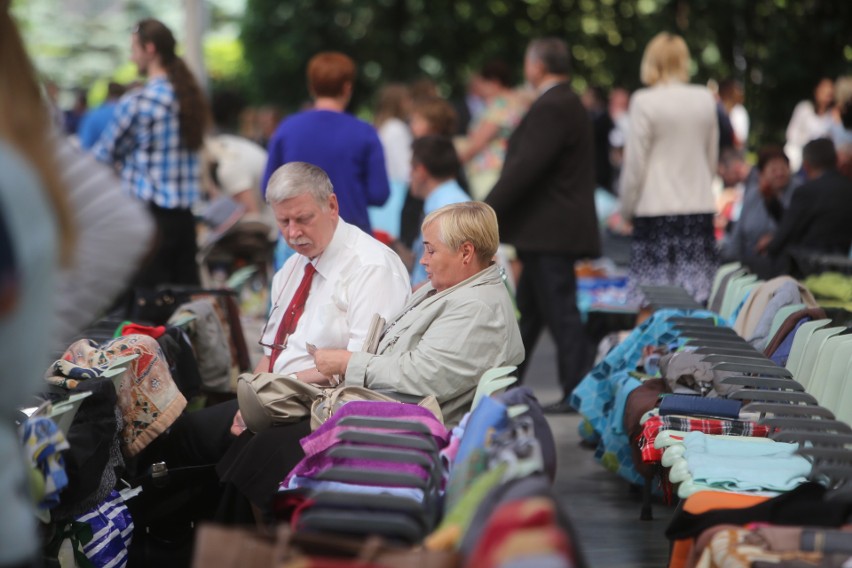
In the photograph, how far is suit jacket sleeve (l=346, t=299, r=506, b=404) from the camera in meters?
4.70

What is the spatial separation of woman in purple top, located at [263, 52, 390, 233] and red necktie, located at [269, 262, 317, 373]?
182 cm

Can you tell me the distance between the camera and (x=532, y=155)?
7.79 m

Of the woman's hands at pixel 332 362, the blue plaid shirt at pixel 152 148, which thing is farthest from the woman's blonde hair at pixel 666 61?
the woman's hands at pixel 332 362

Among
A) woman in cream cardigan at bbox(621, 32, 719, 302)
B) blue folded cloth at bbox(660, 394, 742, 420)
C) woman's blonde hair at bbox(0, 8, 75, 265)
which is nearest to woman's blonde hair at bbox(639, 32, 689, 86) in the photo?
woman in cream cardigan at bbox(621, 32, 719, 302)

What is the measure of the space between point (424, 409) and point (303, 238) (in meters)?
1.23

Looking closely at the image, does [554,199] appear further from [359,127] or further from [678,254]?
[359,127]

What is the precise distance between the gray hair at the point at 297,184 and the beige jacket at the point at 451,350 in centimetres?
71

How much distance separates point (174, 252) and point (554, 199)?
7.50 ft

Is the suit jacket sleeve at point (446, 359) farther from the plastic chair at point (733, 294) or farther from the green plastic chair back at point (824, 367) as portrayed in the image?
the plastic chair at point (733, 294)

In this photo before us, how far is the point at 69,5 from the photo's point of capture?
35.1m

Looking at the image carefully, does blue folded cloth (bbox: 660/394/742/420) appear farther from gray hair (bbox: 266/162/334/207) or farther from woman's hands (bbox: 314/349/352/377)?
gray hair (bbox: 266/162/334/207)

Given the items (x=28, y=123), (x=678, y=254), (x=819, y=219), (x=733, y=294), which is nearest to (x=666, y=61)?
(x=678, y=254)

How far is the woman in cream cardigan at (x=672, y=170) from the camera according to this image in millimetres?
8539

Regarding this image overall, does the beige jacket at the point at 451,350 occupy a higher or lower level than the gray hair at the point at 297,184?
lower
